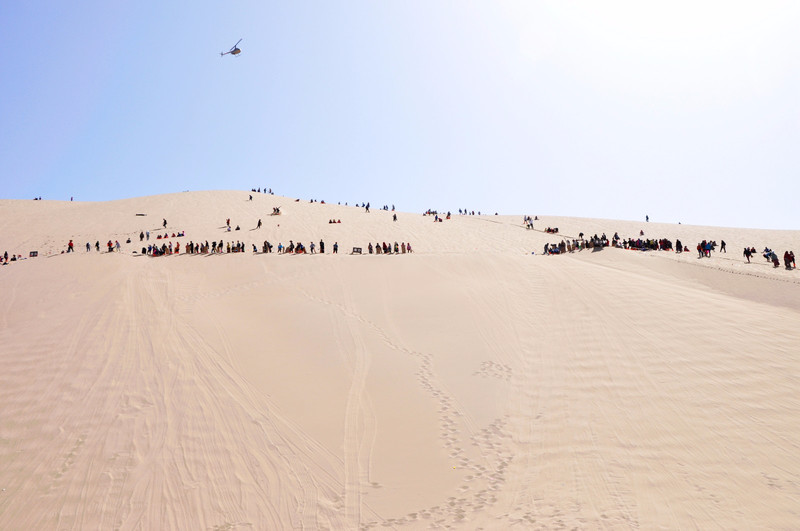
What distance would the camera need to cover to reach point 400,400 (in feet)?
34.4

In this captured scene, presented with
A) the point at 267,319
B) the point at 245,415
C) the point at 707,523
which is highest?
the point at 267,319

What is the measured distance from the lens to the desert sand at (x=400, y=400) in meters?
7.22

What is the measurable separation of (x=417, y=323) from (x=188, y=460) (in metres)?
8.33

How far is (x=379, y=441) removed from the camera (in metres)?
8.95

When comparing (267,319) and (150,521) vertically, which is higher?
(267,319)

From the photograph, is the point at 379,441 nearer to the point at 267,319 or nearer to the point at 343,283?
the point at 267,319

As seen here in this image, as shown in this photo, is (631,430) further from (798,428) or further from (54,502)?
(54,502)

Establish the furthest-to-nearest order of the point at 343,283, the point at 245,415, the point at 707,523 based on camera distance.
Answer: the point at 343,283 < the point at 245,415 < the point at 707,523

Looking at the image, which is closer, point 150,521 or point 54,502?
point 150,521

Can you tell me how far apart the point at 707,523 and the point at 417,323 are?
32.1ft

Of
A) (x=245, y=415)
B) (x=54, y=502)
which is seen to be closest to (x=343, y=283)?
(x=245, y=415)

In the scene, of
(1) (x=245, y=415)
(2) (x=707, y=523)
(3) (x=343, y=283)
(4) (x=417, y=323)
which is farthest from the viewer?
(3) (x=343, y=283)

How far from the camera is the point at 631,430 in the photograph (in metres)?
8.91

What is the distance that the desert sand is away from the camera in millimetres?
7223
